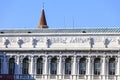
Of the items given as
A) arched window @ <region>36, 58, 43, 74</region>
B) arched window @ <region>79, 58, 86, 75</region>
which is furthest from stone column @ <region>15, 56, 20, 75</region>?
arched window @ <region>79, 58, 86, 75</region>

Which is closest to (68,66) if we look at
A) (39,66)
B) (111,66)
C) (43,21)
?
(39,66)

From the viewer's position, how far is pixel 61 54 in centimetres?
9544

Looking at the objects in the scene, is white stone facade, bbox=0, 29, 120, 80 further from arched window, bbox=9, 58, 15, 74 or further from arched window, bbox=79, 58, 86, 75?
arched window, bbox=9, 58, 15, 74

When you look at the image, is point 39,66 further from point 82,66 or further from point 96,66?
point 96,66

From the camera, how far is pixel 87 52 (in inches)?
3718

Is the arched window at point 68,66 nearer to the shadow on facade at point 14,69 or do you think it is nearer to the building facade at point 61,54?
the building facade at point 61,54

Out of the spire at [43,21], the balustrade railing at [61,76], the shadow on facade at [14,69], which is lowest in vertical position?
the balustrade railing at [61,76]

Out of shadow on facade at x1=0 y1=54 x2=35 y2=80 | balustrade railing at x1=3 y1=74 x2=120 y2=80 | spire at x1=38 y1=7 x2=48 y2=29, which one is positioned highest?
spire at x1=38 y1=7 x2=48 y2=29

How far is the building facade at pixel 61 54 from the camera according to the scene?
307ft

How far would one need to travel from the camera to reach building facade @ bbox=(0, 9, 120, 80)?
9369cm

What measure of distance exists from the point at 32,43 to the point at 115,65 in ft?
46.2

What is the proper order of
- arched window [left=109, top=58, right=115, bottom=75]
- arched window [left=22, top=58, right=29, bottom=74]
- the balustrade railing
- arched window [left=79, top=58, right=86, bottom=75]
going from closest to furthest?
the balustrade railing < arched window [left=109, top=58, right=115, bottom=75] < arched window [left=79, top=58, right=86, bottom=75] < arched window [left=22, top=58, right=29, bottom=74]

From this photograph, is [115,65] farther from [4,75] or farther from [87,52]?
[4,75]

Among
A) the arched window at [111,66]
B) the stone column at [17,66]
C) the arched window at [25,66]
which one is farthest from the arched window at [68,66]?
the stone column at [17,66]
